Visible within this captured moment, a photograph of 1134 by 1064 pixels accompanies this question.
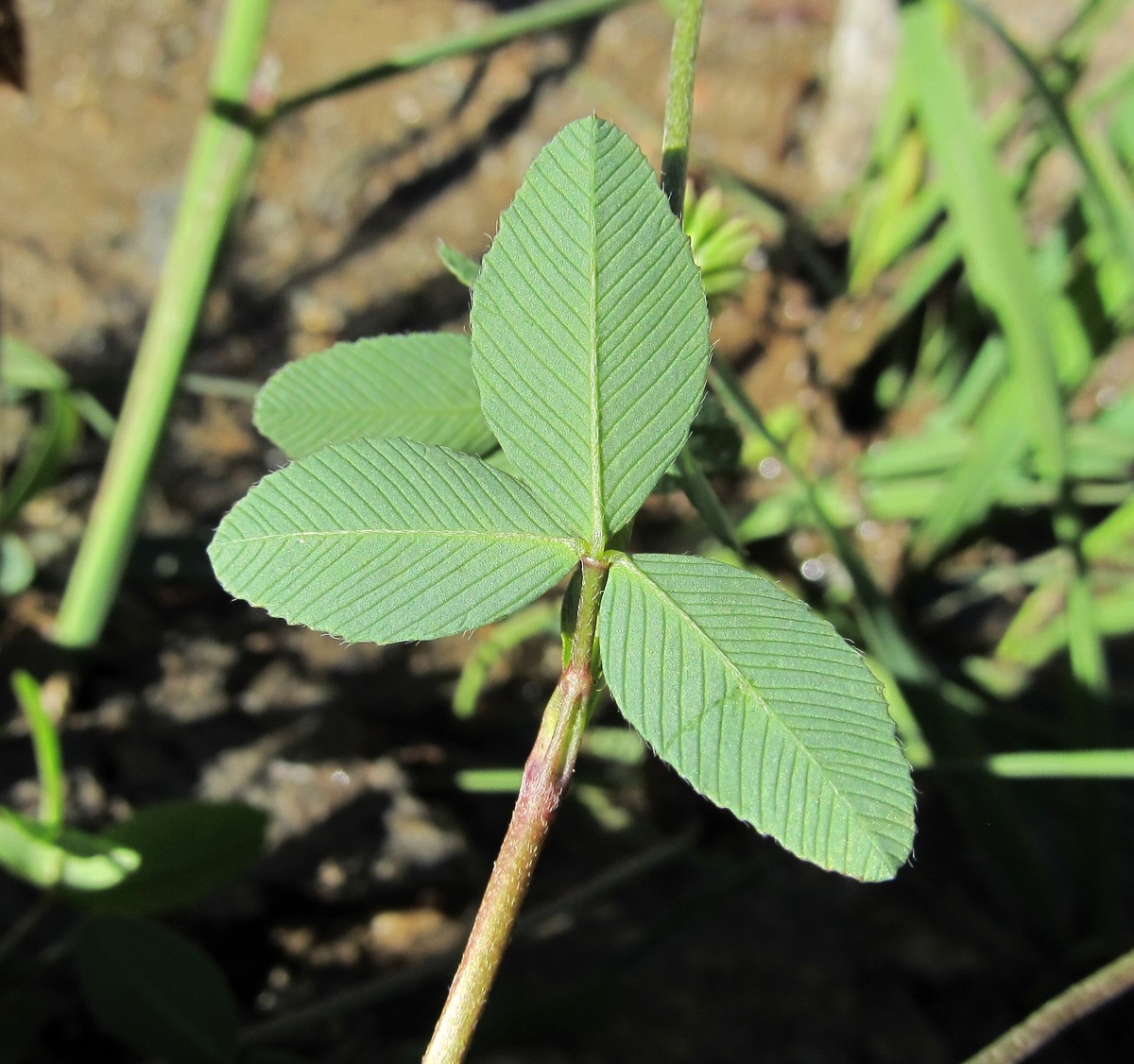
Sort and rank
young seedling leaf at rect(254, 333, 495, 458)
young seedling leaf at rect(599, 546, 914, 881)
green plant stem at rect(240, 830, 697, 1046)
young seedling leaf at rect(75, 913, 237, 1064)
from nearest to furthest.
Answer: young seedling leaf at rect(599, 546, 914, 881), young seedling leaf at rect(254, 333, 495, 458), young seedling leaf at rect(75, 913, 237, 1064), green plant stem at rect(240, 830, 697, 1046)

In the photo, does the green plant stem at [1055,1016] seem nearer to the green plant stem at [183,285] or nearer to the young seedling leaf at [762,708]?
the young seedling leaf at [762,708]

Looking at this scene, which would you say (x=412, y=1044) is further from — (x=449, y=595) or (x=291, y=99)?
(x=291, y=99)

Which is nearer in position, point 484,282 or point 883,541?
point 484,282

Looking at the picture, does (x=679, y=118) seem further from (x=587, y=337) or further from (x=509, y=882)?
(x=509, y=882)

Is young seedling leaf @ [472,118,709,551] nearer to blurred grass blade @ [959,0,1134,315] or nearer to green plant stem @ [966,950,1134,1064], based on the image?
green plant stem @ [966,950,1134,1064]

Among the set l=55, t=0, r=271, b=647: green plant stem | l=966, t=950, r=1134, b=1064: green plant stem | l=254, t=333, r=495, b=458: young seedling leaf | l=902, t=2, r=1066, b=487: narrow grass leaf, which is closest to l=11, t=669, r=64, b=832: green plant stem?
l=55, t=0, r=271, b=647: green plant stem

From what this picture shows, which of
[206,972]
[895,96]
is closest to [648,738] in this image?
[206,972]
